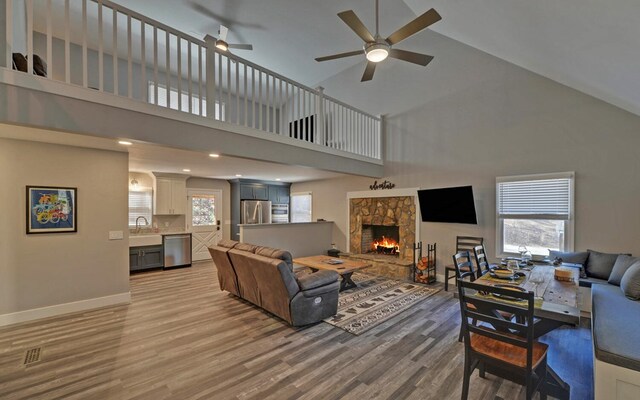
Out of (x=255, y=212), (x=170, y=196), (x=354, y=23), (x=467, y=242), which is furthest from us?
(x=255, y=212)

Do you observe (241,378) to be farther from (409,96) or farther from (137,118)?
(409,96)

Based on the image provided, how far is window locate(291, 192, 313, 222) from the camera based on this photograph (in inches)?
345

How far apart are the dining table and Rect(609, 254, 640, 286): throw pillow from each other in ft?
3.46

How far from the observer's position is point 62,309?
4027 millimetres

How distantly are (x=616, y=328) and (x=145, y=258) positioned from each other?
804 centimetres

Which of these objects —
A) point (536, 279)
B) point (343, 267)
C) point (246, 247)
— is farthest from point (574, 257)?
point (246, 247)

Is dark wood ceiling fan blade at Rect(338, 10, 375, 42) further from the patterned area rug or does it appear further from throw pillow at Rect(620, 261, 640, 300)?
throw pillow at Rect(620, 261, 640, 300)

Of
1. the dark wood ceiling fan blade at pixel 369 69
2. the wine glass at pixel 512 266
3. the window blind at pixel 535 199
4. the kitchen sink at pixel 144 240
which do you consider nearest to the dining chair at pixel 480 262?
the wine glass at pixel 512 266

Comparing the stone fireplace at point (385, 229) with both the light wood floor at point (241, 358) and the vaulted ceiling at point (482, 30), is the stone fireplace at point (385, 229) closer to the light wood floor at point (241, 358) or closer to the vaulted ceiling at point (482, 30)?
the light wood floor at point (241, 358)

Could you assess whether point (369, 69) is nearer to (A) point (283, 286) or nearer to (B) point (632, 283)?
(A) point (283, 286)

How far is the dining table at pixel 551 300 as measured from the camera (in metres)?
1.91

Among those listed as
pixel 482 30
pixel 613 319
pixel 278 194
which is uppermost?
pixel 482 30

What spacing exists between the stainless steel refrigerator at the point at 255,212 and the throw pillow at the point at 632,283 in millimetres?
7730

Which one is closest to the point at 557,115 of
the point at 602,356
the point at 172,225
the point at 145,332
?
the point at 602,356
